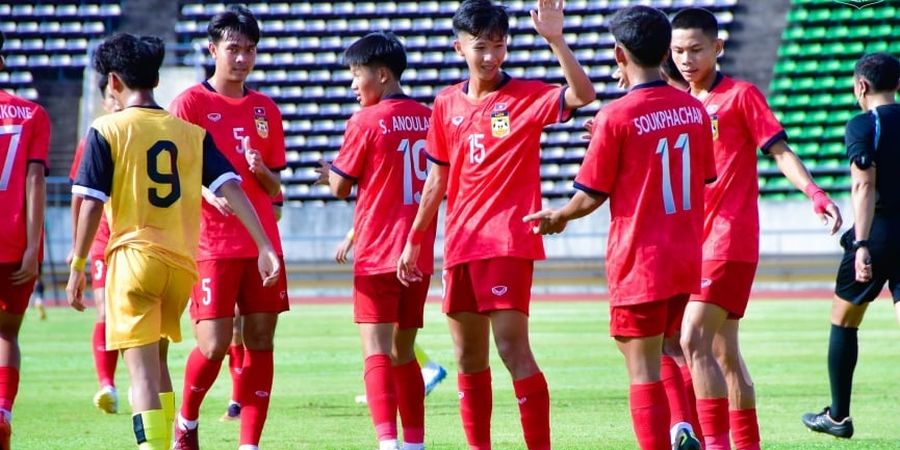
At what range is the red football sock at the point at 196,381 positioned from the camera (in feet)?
23.3

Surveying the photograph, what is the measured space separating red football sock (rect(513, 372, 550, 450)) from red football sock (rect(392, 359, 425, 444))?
1.03m

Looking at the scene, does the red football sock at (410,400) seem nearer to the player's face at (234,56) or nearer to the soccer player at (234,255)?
the soccer player at (234,255)

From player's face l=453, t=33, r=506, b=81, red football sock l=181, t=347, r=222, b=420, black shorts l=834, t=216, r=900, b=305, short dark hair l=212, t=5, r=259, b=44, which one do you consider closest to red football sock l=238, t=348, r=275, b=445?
red football sock l=181, t=347, r=222, b=420

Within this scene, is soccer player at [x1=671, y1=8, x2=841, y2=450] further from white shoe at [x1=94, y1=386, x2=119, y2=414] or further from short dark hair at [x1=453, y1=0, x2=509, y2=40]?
white shoe at [x1=94, y1=386, x2=119, y2=414]

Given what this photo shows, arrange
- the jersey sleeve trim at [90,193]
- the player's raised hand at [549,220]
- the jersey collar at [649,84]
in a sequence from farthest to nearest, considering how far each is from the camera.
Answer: the jersey sleeve trim at [90,193]
the jersey collar at [649,84]
the player's raised hand at [549,220]

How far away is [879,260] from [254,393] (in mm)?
3690

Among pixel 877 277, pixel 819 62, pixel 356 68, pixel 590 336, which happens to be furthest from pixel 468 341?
pixel 819 62

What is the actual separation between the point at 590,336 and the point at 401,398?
8547 mm

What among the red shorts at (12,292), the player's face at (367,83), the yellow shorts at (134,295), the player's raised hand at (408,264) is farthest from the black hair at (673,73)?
the red shorts at (12,292)

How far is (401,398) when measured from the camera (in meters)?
7.11

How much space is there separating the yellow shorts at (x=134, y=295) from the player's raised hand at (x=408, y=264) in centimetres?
116

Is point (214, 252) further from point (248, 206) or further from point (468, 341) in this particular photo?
point (468, 341)

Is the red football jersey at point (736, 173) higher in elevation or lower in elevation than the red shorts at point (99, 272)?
higher

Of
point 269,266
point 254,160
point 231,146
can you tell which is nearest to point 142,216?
point 269,266
